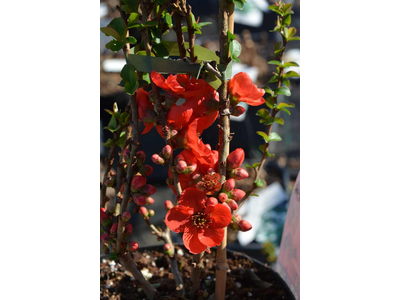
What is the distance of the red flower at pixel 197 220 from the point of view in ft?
2.22

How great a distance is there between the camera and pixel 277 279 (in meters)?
0.96

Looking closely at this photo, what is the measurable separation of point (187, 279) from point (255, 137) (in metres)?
0.51

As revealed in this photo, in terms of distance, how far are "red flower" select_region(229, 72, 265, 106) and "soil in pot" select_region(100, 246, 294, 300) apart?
0.44 metres

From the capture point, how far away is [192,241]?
68 cm

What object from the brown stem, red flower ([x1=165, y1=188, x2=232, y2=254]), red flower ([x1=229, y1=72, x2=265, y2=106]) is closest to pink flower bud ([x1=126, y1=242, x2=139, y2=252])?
the brown stem

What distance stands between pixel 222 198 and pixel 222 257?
169 millimetres

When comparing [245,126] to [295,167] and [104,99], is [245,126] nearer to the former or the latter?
[295,167]

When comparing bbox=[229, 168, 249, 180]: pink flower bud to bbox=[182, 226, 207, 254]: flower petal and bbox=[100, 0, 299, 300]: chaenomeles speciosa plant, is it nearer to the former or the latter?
bbox=[100, 0, 299, 300]: chaenomeles speciosa plant

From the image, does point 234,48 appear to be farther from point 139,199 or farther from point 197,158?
point 139,199

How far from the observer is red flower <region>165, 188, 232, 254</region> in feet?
2.22

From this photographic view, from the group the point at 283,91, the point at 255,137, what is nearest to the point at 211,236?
the point at 283,91

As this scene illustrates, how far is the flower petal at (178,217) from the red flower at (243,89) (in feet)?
0.74

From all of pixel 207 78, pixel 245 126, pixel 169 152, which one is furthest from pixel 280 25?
pixel 245 126

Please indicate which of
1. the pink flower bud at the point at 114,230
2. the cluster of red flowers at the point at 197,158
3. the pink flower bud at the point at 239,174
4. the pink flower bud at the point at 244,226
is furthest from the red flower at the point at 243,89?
the pink flower bud at the point at 114,230
